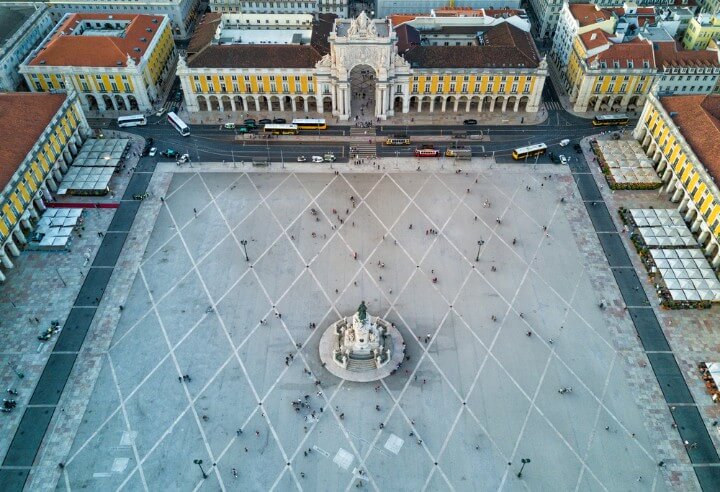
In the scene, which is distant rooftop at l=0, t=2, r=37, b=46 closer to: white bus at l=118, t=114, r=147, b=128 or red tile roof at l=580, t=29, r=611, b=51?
white bus at l=118, t=114, r=147, b=128

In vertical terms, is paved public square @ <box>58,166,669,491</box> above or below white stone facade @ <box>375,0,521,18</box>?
below

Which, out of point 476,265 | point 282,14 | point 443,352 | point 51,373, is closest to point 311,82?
point 282,14

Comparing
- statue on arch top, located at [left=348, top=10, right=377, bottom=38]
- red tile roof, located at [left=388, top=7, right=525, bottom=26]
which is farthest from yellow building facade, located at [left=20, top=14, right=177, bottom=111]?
red tile roof, located at [left=388, top=7, right=525, bottom=26]

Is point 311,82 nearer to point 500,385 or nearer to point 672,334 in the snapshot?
point 500,385

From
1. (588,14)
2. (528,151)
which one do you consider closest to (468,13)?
(588,14)

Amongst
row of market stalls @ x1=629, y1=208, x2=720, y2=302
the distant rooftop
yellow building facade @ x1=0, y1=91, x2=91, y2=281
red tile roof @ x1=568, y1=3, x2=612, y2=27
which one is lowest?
row of market stalls @ x1=629, y1=208, x2=720, y2=302

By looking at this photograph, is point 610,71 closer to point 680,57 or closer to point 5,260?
point 680,57
